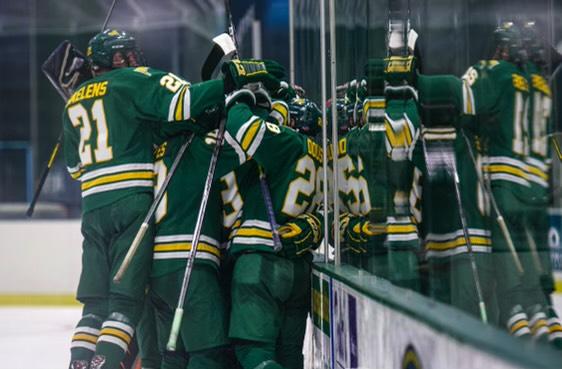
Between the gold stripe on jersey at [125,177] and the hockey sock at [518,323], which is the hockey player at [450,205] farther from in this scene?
the gold stripe on jersey at [125,177]

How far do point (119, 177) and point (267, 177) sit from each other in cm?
43

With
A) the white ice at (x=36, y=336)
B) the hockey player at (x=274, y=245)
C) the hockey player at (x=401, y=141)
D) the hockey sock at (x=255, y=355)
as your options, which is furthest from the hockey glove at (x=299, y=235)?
the white ice at (x=36, y=336)

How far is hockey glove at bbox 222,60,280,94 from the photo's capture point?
2.87m

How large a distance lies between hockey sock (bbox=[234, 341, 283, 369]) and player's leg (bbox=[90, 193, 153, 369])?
1.14 feet

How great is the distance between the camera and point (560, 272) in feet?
3.72

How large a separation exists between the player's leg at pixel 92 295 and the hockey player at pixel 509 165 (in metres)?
1.87

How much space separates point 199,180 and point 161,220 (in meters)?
0.16

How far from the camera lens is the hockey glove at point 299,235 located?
285 centimetres

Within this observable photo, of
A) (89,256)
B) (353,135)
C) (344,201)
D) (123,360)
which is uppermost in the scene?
(353,135)

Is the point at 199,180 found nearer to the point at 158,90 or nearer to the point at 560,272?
the point at 158,90

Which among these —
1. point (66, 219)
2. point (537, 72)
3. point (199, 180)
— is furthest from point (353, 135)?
point (66, 219)

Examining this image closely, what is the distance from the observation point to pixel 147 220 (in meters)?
2.83

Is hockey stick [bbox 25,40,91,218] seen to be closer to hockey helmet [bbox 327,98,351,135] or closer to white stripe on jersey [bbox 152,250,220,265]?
white stripe on jersey [bbox 152,250,220,265]

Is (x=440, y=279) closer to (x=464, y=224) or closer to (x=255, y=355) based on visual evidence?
(x=464, y=224)
